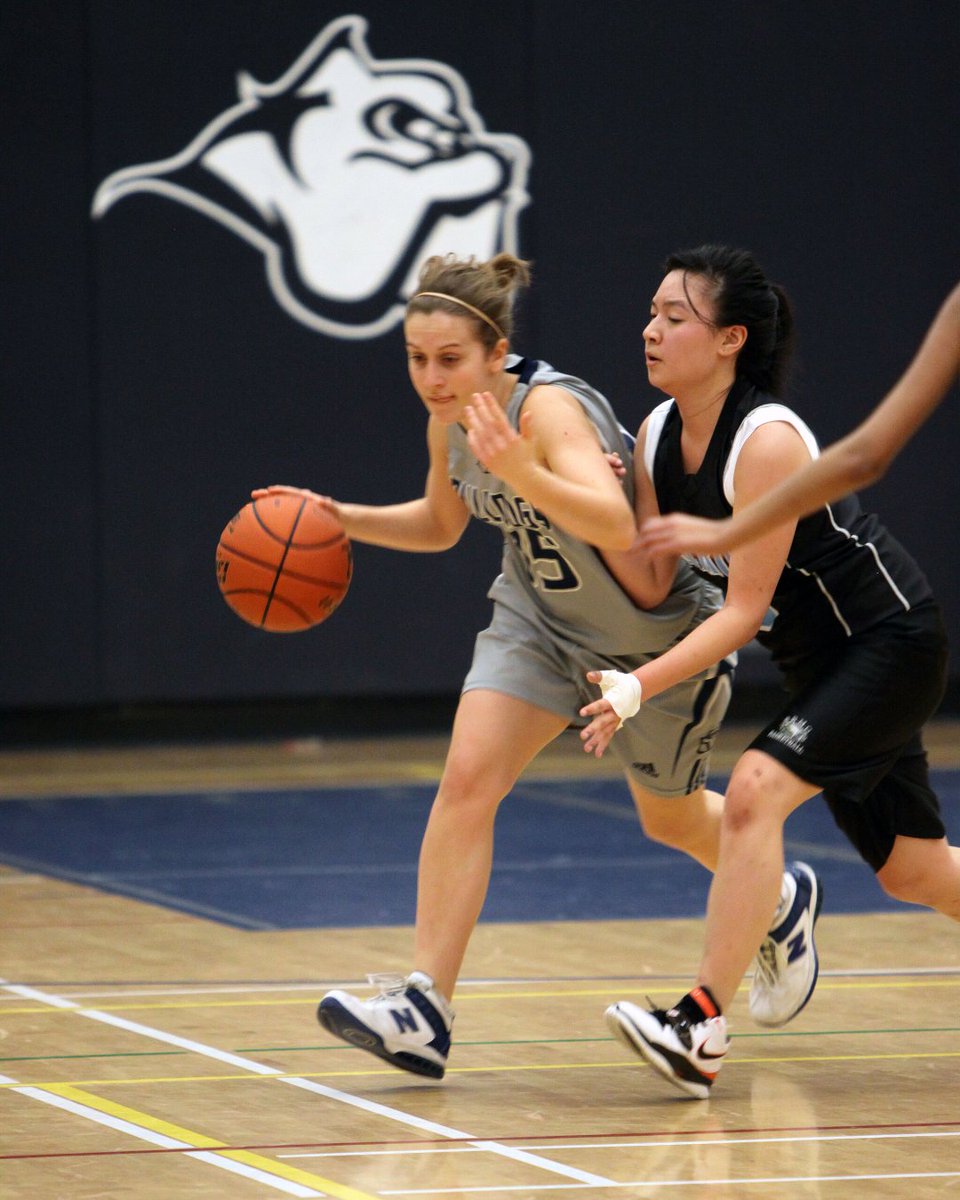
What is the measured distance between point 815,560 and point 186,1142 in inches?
62.8

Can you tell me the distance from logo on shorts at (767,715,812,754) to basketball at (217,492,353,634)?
0.99 metres

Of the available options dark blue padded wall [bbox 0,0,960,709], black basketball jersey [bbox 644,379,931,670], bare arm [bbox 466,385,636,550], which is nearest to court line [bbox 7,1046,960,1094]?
black basketball jersey [bbox 644,379,931,670]

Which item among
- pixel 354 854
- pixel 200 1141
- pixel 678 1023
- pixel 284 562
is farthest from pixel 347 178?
pixel 200 1141

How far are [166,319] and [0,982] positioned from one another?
244 inches

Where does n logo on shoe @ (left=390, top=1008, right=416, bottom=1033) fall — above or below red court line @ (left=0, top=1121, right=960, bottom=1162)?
below

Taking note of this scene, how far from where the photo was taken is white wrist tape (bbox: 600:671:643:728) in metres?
3.84

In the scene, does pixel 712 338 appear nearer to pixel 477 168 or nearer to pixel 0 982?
pixel 0 982

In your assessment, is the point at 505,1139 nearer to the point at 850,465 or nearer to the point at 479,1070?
the point at 479,1070

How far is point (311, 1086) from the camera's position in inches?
161

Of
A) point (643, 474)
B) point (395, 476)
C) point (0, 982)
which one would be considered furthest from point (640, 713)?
point (395, 476)

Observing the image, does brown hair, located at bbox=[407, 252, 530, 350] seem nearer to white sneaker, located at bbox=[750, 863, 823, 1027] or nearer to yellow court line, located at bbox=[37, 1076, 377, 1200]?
white sneaker, located at bbox=[750, 863, 823, 1027]

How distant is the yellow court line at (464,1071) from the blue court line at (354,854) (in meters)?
Answer: 1.82

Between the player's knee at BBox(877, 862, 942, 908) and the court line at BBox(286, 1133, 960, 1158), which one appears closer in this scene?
the court line at BBox(286, 1133, 960, 1158)

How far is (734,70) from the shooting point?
11453mm
